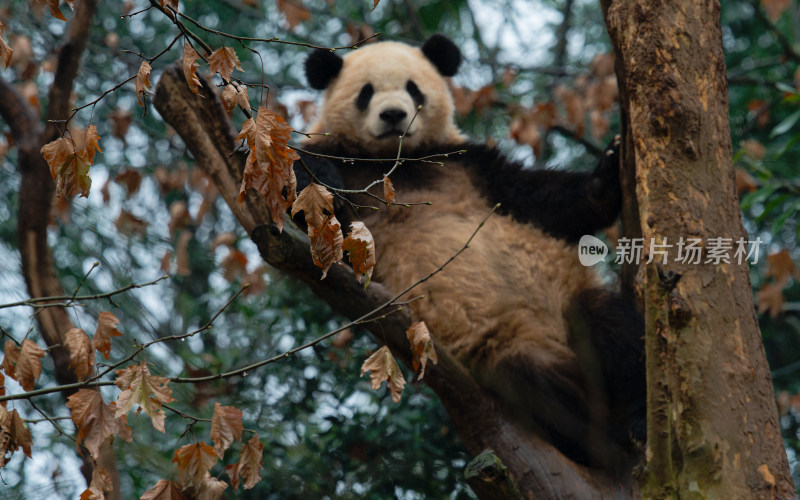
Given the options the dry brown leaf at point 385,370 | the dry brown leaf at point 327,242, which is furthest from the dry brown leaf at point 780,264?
the dry brown leaf at point 327,242

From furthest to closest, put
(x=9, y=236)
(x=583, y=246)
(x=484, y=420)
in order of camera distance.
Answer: (x=9, y=236)
(x=583, y=246)
(x=484, y=420)

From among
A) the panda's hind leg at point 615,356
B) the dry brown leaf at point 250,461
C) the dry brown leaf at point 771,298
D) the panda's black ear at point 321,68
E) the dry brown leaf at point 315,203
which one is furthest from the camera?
the dry brown leaf at point 771,298

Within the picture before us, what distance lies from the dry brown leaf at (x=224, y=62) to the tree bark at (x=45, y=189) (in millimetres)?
2146

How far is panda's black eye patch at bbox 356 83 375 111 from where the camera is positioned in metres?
4.86

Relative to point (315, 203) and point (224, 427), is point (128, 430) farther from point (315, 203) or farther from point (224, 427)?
point (315, 203)

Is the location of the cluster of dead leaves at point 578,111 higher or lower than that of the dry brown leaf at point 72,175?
higher

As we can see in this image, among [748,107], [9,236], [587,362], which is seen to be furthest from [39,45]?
[748,107]

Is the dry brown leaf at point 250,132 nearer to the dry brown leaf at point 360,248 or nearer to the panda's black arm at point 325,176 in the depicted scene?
the dry brown leaf at point 360,248

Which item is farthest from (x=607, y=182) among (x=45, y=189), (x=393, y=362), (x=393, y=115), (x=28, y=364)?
(x=45, y=189)

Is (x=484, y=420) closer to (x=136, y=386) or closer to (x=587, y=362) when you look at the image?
(x=587, y=362)

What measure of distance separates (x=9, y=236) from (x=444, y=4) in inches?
173

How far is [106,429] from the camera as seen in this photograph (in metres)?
2.66

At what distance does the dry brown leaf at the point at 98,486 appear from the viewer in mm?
2749

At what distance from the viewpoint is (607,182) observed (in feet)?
13.0
